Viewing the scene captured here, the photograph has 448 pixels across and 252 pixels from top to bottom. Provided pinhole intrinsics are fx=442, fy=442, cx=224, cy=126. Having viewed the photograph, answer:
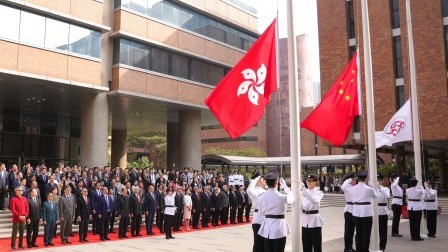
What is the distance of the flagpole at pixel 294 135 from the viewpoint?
8.63 m

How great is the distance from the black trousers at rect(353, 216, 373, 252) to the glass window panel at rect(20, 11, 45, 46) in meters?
18.2

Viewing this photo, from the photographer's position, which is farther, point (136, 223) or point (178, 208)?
point (178, 208)

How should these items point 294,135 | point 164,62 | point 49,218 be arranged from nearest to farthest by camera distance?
point 294,135, point 49,218, point 164,62

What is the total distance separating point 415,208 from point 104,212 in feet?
34.8

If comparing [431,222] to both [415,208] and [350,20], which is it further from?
[350,20]

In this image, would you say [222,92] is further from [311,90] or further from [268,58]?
[311,90]

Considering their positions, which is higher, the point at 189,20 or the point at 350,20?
the point at 350,20

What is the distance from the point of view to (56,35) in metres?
23.1

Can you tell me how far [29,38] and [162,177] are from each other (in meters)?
9.56

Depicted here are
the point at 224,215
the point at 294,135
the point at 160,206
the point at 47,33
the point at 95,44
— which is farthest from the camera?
the point at 95,44

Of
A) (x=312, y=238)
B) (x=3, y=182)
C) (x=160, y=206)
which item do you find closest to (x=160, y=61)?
(x=160, y=206)

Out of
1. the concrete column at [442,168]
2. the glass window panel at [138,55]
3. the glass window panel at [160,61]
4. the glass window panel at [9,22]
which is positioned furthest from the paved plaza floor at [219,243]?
the concrete column at [442,168]

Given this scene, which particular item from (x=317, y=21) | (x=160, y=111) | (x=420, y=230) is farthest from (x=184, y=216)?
(x=317, y=21)

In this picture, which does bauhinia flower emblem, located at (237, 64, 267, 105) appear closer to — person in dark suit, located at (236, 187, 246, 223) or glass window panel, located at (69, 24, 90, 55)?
person in dark suit, located at (236, 187, 246, 223)
